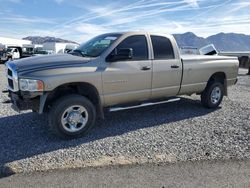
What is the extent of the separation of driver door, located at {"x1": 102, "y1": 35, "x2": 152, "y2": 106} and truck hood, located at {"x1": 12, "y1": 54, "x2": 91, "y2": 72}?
57 cm

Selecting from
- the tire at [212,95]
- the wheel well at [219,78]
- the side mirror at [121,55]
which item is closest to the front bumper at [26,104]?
the side mirror at [121,55]

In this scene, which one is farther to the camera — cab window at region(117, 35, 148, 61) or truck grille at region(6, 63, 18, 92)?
cab window at region(117, 35, 148, 61)

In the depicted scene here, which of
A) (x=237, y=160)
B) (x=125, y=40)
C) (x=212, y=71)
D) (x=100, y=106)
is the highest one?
(x=125, y=40)

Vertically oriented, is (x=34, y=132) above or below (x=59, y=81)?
below

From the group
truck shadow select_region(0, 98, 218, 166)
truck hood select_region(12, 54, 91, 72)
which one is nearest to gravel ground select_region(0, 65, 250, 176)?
truck shadow select_region(0, 98, 218, 166)

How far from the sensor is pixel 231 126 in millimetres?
6285

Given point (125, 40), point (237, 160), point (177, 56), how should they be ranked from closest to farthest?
point (237, 160) < point (125, 40) < point (177, 56)

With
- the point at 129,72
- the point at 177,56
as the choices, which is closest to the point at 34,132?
the point at 129,72

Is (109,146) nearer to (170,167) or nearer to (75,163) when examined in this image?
(75,163)

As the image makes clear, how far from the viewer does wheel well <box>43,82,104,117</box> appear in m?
5.19

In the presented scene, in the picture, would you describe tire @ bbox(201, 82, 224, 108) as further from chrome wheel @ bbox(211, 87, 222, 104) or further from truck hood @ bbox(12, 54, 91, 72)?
truck hood @ bbox(12, 54, 91, 72)

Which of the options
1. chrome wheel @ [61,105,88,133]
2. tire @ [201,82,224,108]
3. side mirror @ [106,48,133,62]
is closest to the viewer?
chrome wheel @ [61,105,88,133]

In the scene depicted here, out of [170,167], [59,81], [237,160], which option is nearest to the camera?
[170,167]

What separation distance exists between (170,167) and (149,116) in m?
2.77
